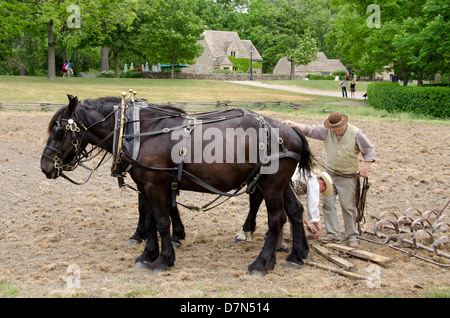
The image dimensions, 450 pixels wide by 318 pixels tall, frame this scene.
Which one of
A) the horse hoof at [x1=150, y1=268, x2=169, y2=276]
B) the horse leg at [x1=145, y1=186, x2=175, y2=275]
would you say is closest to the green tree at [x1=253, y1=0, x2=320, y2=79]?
the horse leg at [x1=145, y1=186, x2=175, y2=275]

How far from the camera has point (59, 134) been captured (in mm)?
5836

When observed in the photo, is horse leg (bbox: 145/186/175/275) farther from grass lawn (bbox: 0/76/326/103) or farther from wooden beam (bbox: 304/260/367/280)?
grass lawn (bbox: 0/76/326/103)

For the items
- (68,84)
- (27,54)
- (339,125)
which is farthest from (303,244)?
(27,54)

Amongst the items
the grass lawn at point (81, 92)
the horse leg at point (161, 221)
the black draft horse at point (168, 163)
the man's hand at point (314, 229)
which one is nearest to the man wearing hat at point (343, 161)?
the man's hand at point (314, 229)

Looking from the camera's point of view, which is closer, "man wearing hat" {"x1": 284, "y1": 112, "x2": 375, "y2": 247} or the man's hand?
"man wearing hat" {"x1": 284, "y1": 112, "x2": 375, "y2": 247}

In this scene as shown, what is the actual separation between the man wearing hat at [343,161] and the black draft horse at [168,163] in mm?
723

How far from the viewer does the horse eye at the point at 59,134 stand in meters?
5.82

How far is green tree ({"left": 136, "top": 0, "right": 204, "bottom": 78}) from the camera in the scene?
4441 cm

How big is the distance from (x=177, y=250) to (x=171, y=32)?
4042 centimetres

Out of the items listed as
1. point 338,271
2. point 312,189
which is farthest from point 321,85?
point 338,271

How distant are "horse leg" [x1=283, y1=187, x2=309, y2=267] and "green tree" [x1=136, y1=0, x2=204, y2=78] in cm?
4021

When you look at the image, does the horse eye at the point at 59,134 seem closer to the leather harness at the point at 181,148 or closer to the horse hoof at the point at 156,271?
the leather harness at the point at 181,148
